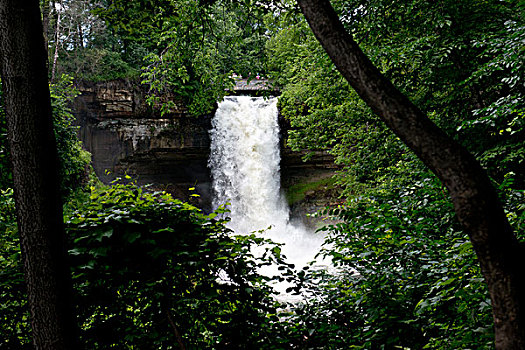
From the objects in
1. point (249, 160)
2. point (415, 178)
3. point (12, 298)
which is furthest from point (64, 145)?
point (249, 160)

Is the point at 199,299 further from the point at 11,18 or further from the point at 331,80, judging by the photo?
the point at 331,80

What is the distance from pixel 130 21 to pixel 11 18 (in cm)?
134

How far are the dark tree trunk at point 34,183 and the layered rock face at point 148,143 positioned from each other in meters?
14.9

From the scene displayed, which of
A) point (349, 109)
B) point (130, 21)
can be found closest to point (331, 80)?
point (349, 109)

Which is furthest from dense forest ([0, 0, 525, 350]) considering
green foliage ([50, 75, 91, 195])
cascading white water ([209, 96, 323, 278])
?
cascading white water ([209, 96, 323, 278])

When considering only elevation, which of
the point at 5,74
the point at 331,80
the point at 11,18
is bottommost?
the point at 5,74

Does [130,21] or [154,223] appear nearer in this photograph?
[154,223]

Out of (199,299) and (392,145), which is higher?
(392,145)

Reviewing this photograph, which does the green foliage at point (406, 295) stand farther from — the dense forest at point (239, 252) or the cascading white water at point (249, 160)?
the cascading white water at point (249, 160)

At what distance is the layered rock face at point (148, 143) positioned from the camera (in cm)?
1619

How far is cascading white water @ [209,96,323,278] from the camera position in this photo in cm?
1684

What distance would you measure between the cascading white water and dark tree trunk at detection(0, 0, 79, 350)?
48.6 feet

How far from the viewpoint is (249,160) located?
17.1 meters

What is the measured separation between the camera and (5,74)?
6.37 feet
